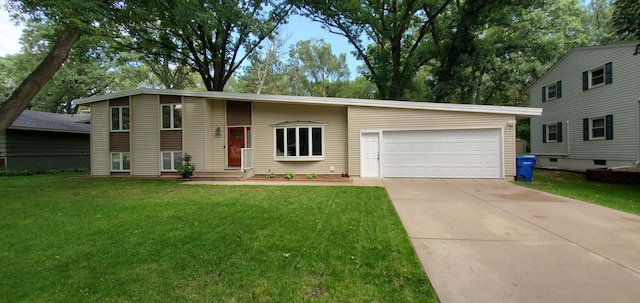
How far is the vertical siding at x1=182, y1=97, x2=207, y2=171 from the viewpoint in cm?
1227

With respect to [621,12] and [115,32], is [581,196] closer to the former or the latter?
[621,12]

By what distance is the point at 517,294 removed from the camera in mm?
2627

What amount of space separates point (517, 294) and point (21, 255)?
226 inches

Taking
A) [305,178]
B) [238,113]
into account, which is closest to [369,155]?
[305,178]

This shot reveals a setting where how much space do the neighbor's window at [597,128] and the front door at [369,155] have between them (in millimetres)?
11061

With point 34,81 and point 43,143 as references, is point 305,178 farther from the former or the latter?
point 43,143

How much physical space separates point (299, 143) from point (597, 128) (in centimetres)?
1434

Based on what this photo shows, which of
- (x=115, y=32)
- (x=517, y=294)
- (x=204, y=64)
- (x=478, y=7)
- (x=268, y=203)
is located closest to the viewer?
(x=517, y=294)

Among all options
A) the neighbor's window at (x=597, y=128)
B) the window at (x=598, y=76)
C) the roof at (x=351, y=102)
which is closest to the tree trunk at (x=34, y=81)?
the roof at (x=351, y=102)

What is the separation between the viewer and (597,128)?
13547 millimetres

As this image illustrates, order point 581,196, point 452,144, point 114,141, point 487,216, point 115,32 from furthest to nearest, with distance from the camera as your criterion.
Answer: point 114,141, point 452,144, point 115,32, point 581,196, point 487,216

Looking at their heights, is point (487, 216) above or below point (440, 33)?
below

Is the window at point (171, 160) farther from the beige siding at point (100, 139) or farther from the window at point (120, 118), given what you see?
the beige siding at point (100, 139)

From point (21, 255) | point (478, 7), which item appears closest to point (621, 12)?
point (478, 7)
